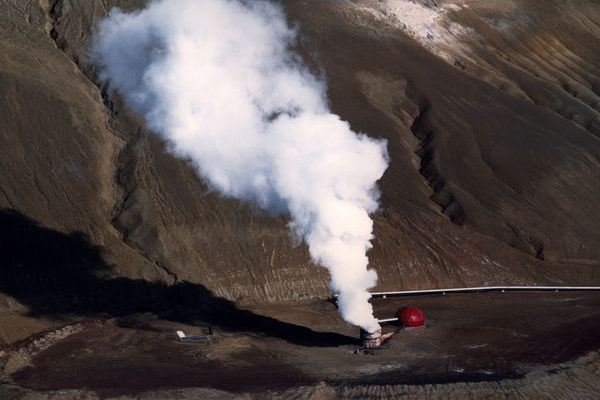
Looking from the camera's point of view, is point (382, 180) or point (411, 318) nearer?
point (411, 318)

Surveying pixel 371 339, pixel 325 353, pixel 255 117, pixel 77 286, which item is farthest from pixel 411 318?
pixel 77 286

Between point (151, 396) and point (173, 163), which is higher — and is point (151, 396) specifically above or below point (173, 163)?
below

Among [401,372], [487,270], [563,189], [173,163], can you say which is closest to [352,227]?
[401,372]

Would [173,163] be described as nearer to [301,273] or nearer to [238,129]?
[238,129]

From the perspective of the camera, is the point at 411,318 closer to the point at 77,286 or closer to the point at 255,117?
the point at 255,117

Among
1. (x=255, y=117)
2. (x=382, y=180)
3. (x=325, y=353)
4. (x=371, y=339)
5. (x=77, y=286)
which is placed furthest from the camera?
(x=382, y=180)

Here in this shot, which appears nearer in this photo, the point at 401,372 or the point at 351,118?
the point at 401,372
